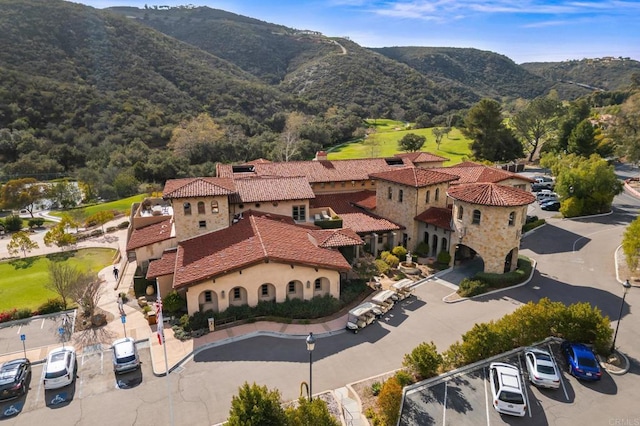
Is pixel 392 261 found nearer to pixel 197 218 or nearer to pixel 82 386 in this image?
pixel 197 218

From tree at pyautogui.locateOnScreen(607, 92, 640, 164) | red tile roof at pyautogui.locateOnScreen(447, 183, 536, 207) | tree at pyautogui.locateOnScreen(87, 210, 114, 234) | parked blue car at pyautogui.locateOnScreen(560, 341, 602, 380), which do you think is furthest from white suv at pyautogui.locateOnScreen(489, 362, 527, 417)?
tree at pyautogui.locateOnScreen(607, 92, 640, 164)

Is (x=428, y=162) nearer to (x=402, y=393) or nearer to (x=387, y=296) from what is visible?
(x=387, y=296)

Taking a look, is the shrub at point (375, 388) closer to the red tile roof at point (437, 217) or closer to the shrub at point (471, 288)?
the shrub at point (471, 288)

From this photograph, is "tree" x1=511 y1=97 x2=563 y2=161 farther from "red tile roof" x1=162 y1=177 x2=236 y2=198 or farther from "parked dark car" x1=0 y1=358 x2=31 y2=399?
"parked dark car" x1=0 y1=358 x2=31 y2=399

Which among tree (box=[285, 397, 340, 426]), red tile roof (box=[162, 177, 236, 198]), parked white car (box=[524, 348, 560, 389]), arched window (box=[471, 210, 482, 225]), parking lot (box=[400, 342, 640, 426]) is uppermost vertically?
red tile roof (box=[162, 177, 236, 198])

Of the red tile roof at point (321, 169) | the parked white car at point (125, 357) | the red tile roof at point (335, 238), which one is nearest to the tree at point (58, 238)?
the red tile roof at point (321, 169)

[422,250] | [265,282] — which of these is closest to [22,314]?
[265,282]
